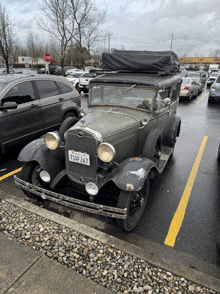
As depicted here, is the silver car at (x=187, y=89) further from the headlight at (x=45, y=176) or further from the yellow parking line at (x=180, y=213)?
the headlight at (x=45, y=176)

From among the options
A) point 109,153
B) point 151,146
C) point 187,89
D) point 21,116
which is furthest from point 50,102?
point 187,89

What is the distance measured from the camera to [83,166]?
11.0ft

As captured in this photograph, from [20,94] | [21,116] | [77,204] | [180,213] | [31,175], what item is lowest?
[180,213]

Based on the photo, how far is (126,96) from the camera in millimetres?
4320

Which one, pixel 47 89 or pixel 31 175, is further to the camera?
pixel 47 89

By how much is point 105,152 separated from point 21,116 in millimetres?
3258

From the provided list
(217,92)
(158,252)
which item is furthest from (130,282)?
(217,92)

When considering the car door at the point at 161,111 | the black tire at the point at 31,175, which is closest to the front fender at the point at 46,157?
the black tire at the point at 31,175

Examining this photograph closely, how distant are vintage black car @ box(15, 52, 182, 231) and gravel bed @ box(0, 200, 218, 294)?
1.41ft

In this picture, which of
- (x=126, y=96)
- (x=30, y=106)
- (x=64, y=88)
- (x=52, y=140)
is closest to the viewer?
(x=52, y=140)

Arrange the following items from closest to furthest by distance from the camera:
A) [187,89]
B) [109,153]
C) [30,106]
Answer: [109,153], [30,106], [187,89]

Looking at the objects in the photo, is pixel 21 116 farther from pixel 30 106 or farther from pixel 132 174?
pixel 132 174

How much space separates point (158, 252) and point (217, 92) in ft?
41.2

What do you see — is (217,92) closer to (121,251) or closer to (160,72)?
(160,72)
